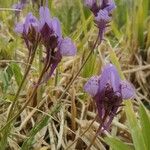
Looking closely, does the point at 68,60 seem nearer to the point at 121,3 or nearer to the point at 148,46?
the point at 148,46

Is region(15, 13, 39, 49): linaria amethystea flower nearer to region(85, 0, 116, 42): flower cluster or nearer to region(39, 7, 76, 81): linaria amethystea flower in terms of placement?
region(39, 7, 76, 81): linaria amethystea flower

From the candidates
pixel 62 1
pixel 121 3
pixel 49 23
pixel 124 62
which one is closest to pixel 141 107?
pixel 49 23

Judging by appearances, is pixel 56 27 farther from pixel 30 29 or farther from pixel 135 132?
pixel 135 132

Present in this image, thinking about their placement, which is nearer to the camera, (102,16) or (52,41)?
(52,41)

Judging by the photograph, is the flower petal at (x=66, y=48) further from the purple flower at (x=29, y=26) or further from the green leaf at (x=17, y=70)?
the green leaf at (x=17, y=70)

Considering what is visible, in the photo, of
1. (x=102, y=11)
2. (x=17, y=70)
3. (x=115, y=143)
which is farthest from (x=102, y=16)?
(x=17, y=70)

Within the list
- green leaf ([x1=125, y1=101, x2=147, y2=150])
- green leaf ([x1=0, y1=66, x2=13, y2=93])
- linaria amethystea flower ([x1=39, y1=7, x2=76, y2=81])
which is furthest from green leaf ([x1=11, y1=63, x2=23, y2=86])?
linaria amethystea flower ([x1=39, y1=7, x2=76, y2=81])
